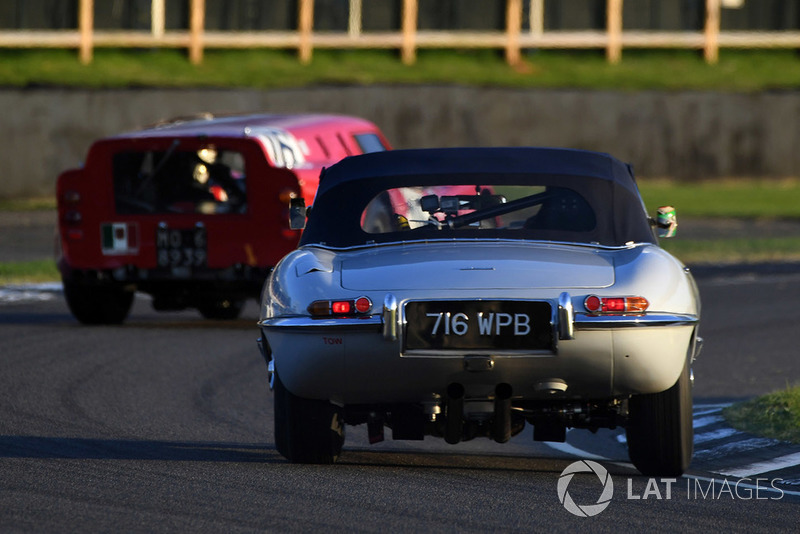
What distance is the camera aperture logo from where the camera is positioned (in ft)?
21.2

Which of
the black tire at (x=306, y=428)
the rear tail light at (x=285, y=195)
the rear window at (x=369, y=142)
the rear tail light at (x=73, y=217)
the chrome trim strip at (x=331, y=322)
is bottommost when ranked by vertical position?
the black tire at (x=306, y=428)

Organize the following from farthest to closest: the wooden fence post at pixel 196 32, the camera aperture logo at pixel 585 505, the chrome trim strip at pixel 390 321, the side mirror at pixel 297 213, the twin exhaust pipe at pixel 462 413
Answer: the wooden fence post at pixel 196 32 → the side mirror at pixel 297 213 → the twin exhaust pipe at pixel 462 413 → the chrome trim strip at pixel 390 321 → the camera aperture logo at pixel 585 505

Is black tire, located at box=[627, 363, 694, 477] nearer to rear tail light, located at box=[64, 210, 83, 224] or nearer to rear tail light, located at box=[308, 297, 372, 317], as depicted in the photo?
rear tail light, located at box=[308, 297, 372, 317]

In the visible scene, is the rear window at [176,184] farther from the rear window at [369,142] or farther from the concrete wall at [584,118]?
the concrete wall at [584,118]

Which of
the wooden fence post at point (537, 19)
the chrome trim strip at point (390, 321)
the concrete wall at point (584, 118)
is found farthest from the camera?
the wooden fence post at point (537, 19)

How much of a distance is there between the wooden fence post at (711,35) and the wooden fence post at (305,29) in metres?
9.16

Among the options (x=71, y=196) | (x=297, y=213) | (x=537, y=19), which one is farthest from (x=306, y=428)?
(x=537, y=19)

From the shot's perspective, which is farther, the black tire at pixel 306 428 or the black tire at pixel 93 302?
the black tire at pixel 93 302

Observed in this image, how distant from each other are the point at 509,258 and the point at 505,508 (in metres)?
1.14

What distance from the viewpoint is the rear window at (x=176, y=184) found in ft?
44.5

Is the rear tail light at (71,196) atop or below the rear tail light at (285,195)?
below

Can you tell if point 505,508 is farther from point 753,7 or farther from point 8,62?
point 753,7

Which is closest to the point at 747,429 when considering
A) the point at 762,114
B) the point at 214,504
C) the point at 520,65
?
the point at 214,504

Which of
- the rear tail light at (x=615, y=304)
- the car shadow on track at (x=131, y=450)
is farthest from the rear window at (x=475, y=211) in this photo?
the car shadow on track at (x=131, y=450)
